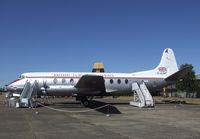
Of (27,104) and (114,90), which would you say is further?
(114,90)

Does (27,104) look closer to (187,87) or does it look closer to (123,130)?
(123,130)

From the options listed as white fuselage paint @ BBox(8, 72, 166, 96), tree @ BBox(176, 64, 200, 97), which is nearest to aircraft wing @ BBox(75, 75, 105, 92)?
white fuselage paint @ BBox(8, 72, 166, 96)

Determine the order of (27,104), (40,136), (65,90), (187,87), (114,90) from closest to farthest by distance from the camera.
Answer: (40,136) < (27,104) < (65,90) < (114,90) < (187,87)

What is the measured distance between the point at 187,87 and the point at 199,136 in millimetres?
64818

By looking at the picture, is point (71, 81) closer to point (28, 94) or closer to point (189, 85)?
point (28, 94)

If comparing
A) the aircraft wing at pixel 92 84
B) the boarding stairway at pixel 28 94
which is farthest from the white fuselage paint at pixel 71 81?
the aircraft wing at pixel 92 84

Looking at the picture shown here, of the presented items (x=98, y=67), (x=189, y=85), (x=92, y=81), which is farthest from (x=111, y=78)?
(x=98, y=67)

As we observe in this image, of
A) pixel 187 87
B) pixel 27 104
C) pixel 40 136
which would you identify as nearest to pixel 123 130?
pixel 40 136

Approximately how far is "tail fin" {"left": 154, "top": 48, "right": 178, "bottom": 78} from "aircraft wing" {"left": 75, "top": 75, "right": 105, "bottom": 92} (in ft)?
Answer: 27.0

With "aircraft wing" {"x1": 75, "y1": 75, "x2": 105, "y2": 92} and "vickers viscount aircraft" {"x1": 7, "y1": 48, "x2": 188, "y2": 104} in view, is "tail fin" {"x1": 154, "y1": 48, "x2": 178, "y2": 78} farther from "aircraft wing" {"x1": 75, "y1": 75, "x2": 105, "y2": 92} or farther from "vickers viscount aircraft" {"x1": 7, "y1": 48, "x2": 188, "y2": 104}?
"aircraft wing" {"x1": 75, "y1": 75, "x2": 105, "y2": 92}

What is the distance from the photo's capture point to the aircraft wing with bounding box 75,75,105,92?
30.0m

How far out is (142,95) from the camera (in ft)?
105

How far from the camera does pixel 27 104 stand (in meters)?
29.1

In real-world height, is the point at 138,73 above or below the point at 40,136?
above
